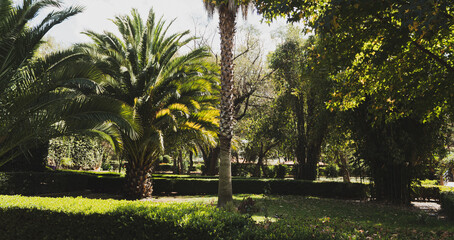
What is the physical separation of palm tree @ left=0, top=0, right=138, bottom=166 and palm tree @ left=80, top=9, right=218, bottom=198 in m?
5.09

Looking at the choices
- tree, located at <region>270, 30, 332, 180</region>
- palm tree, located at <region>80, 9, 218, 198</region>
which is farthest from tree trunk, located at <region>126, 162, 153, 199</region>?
tree, located at <region>270, 30, 332, 180</region>

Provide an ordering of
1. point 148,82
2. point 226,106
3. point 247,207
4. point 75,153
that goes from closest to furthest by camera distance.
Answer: point 247,207, point 226,106, point 148,82, point 75,153

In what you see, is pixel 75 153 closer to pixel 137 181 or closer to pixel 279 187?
pixel 137 181

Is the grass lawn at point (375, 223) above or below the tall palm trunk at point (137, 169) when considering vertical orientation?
below

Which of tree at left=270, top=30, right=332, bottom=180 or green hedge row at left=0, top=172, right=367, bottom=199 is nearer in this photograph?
green hedge row at left=0, top=172, right=367, bottom=199

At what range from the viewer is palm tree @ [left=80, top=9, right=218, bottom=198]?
13305 millimetres

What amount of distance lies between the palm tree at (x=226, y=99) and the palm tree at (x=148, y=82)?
Result: 9.92 feet

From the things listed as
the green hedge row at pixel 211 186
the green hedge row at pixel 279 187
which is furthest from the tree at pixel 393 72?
the green hedge row at pixel 211 186

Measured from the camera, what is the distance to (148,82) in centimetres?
1380

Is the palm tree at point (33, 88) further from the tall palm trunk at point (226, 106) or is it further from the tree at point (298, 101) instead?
the tree at point (298, 101)

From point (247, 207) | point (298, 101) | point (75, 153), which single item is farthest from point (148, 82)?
point (75, 153)

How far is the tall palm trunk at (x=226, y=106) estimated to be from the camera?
10.2 m

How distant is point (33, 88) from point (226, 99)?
18.9ft

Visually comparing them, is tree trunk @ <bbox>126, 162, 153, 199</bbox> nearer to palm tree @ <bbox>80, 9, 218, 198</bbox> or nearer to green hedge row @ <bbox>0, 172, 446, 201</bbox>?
palm tree @ <bbox>80, 9, 218, 198</bbox>
